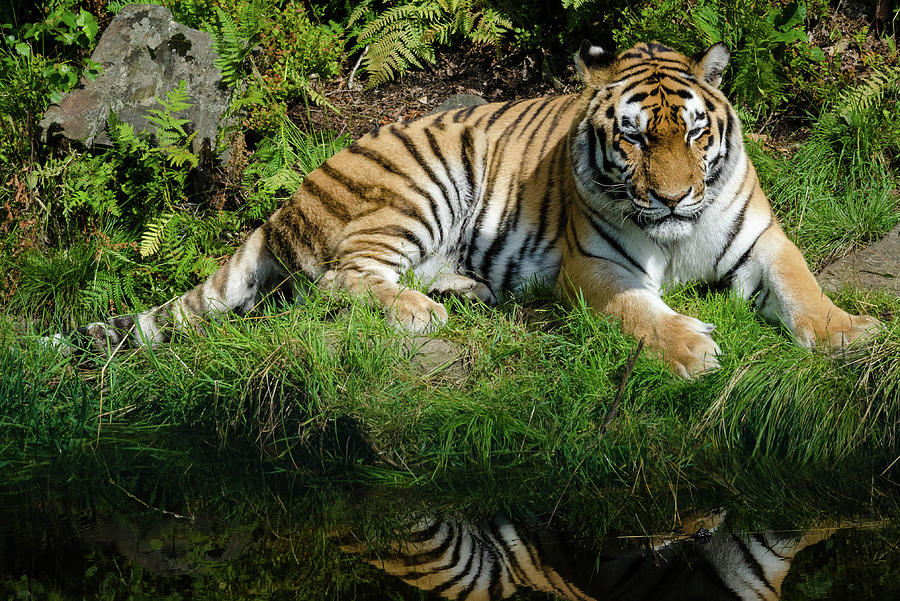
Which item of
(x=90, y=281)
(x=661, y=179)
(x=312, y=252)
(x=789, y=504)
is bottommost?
(x=90, y=281)

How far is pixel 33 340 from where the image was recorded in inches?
189

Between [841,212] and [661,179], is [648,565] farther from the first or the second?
[841,212]

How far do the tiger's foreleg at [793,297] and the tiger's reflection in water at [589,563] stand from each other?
4.14 feet

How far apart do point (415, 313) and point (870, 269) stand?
96.2 inches

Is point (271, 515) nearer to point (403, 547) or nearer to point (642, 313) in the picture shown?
point (403, 547)

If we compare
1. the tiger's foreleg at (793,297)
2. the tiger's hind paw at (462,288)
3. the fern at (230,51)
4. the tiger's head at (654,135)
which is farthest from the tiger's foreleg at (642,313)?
the fern at (230,51)

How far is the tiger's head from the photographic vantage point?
4.26 metres

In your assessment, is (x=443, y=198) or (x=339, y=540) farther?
(x=443, y=198)

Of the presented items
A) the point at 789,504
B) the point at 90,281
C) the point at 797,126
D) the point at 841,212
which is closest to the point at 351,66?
the point at 90,281

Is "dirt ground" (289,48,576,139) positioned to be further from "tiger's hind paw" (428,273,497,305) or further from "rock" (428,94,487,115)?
"tiger's hind paw" (428,273,497,305)

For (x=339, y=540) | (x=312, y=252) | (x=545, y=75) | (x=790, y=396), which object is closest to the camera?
(x=339, y=540)

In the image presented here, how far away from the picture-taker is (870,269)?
5.09 m

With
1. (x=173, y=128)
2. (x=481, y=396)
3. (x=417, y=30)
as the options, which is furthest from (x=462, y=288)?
(x=417, y=30)

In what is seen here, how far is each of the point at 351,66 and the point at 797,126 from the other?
327 cm
